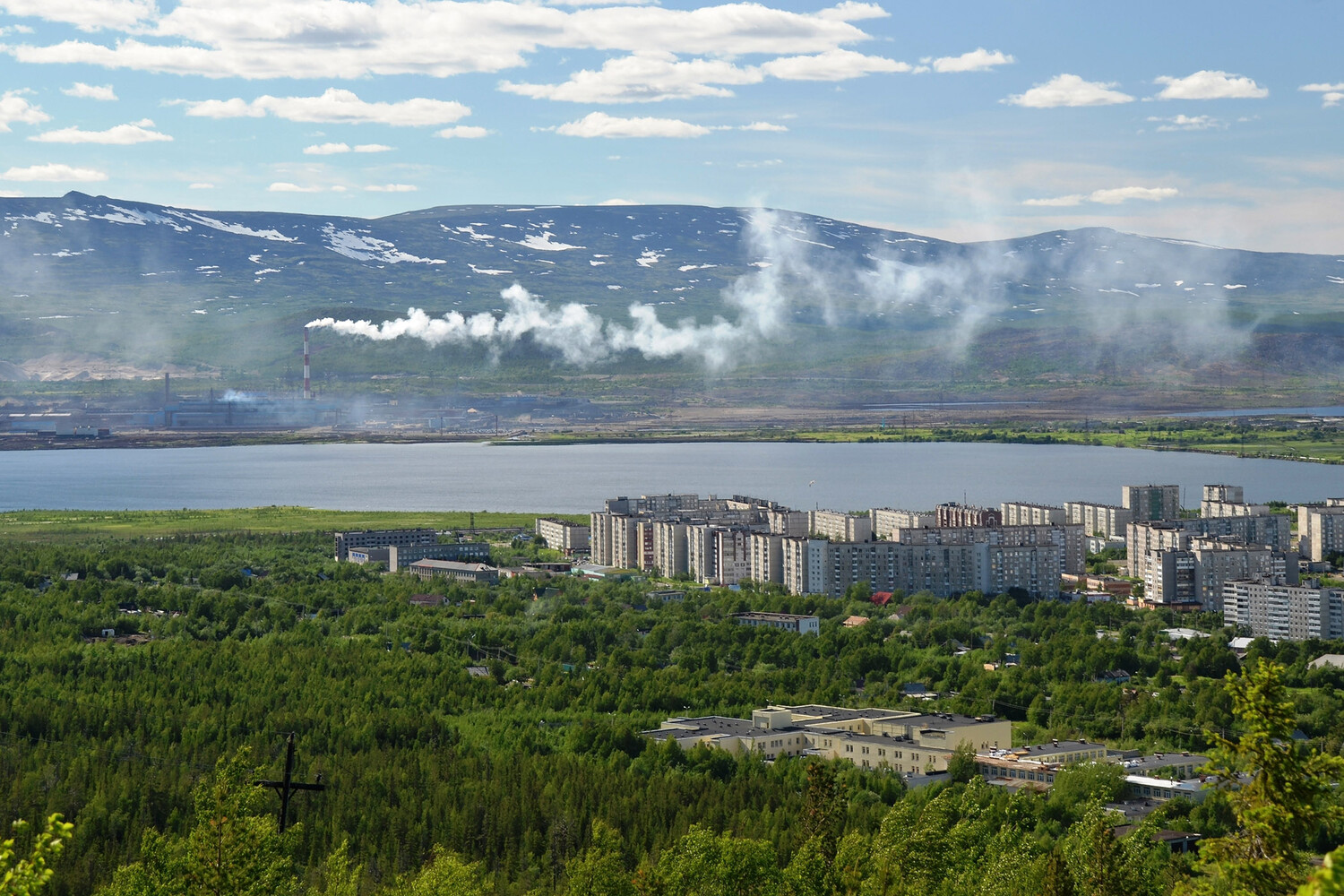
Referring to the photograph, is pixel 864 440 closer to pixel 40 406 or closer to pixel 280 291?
pixel 40 406

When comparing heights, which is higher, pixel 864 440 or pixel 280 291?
pixel 280 291

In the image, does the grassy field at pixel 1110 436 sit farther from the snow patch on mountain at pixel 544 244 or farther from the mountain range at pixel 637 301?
the snow patch on mountain at pixel 544 244

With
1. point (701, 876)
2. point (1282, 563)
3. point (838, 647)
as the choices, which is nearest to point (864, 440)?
point (1282, 563)

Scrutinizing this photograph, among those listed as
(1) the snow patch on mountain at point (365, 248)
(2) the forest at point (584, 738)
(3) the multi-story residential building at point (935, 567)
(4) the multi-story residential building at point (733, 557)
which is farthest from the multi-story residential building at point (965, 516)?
(1) the snow patch on mountain at point (365, 248)

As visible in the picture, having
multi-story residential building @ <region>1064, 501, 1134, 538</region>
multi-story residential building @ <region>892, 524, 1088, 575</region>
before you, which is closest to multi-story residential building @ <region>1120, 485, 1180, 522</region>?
multi-story residential building @ <region>1064, 501, 1134, 538</region>

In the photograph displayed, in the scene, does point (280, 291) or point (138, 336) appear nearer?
point (138, 336)

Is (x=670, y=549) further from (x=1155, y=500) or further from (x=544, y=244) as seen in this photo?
(x=544, y=244)

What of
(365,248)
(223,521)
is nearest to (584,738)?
(223,521)
